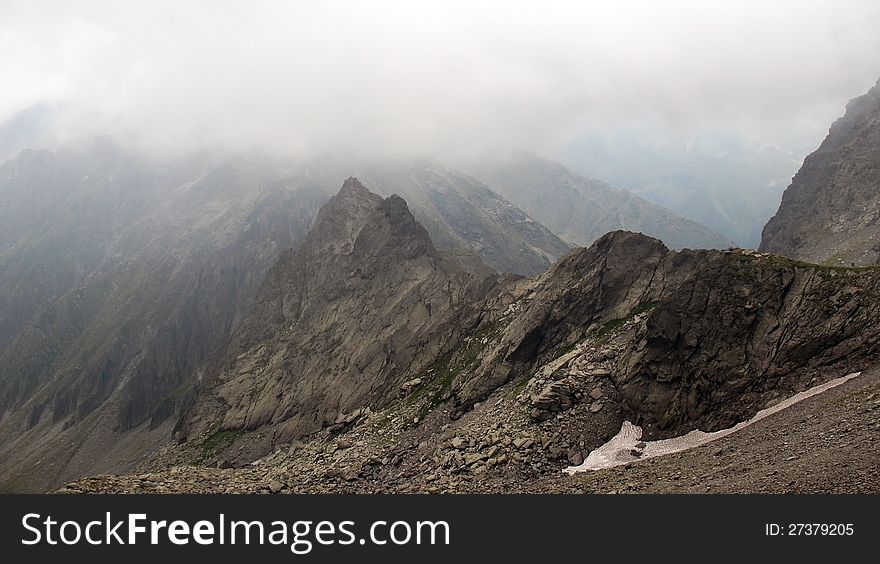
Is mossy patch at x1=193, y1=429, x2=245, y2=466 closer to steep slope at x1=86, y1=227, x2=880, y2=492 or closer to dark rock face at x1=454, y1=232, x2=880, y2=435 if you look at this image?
steep slope at x1=86, y1=227, x2=880, y2=492

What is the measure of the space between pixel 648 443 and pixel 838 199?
486 feet

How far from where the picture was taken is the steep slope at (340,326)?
9131 cm

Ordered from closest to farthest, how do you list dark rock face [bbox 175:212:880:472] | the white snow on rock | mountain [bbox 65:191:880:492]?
1. the white snow on rock
2. mountain [bbox 65:191:880:492]
3. dark rock face [bbox 175:212:880:472]

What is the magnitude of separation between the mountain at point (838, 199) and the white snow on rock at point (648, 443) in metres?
83.2

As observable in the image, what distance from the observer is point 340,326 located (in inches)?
4683

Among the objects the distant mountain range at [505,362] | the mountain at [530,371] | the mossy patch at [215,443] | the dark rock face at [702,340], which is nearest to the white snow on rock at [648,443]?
the mountain at [530,371]

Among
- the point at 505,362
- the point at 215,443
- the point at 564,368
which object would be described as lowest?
the point at 215,443

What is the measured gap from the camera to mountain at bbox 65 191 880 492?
50.1m

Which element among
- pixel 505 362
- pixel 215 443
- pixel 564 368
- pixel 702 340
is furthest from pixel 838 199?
pixel 215 443

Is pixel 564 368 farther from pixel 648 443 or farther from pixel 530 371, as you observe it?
pixel 648 443

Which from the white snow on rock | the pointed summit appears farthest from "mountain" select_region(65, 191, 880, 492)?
the pointed summit

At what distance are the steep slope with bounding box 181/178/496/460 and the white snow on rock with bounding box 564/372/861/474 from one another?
117 ft

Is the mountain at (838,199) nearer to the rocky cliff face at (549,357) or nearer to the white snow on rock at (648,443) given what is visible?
the rocky cliff face at (549,357)

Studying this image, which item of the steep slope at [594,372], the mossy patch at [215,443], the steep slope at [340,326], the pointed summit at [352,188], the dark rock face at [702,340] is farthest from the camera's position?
the pointed summit at [352,188]
